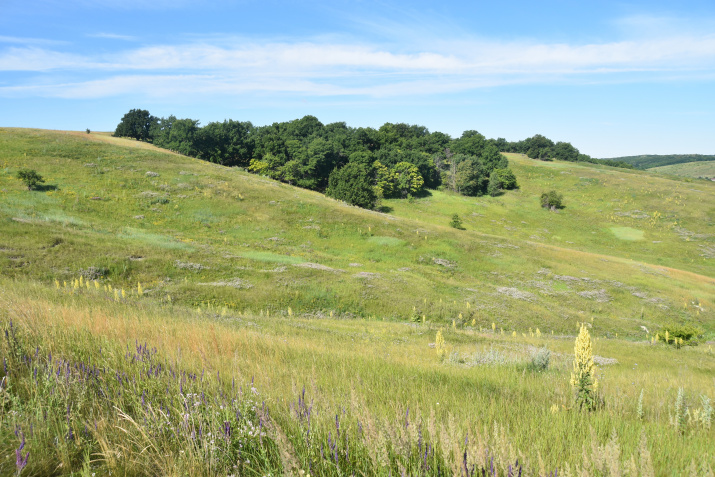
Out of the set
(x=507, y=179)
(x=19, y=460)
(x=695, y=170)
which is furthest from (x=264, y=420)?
(x=695, y=170)

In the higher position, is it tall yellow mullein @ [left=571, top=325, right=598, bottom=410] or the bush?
the bush

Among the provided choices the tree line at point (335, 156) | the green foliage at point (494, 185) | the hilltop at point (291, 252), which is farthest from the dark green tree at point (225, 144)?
the green foliage at point (494, 185)

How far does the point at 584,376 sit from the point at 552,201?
94282 mm

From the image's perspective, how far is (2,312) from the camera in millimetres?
5250

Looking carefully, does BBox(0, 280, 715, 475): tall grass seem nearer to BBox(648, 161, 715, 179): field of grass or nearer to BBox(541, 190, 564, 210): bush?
BBox(541, 190, 564, 210): bush

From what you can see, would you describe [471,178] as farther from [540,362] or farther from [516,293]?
[540,362]

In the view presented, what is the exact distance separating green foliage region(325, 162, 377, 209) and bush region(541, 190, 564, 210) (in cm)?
4386

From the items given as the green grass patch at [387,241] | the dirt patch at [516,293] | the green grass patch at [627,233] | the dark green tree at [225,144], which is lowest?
the dirt patch at [516,293]

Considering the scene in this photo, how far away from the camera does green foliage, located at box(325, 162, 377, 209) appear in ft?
232

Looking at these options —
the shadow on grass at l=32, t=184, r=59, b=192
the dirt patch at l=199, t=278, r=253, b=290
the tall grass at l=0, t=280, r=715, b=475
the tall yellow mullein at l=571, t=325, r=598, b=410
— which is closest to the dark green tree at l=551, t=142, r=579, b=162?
the dirt patch at l=199, t=278, r=253, b=290

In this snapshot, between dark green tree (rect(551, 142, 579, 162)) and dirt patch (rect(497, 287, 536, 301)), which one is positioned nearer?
dirt patch (rect(497, 287, 536, 301))

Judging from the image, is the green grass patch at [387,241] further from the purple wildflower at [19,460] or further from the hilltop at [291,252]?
the purple wildflower at [19,460]

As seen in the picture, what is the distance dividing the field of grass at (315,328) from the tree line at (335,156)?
1333 cm

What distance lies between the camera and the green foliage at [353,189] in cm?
7075
